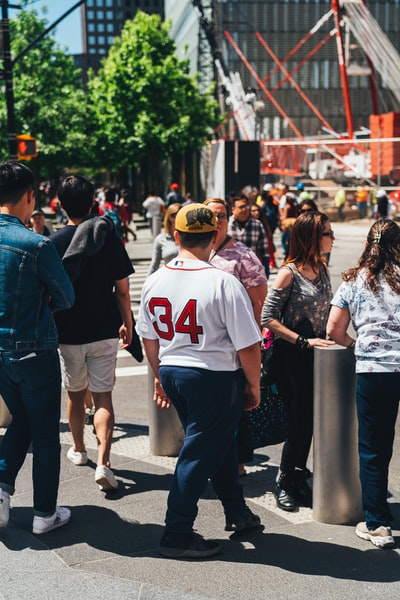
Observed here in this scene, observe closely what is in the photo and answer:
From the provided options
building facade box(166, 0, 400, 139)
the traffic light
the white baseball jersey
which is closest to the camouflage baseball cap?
the white baseball jersey

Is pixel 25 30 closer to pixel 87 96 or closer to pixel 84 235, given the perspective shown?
pixel 87 96

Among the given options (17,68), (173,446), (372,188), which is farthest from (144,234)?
(173,446)

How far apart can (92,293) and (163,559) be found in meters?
1.72

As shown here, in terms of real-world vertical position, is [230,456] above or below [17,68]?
below

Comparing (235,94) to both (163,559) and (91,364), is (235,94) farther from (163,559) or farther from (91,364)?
(163,559)

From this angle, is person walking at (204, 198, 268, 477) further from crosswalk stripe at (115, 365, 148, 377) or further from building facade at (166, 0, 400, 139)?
building facade at (166, 0, 400, 139)

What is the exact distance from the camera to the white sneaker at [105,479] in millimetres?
5238

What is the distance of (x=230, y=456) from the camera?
4555 millimetres

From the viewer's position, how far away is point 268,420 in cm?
512

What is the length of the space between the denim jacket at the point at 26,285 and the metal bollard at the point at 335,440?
4.68ft

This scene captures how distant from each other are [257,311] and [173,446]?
1125mm

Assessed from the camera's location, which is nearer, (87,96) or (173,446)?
(173,446)

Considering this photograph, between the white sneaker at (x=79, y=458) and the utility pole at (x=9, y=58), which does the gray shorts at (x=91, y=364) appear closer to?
the white sneaker at (x=79, y=458)

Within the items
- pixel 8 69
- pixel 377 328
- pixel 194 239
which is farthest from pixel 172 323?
pixel 8 69
